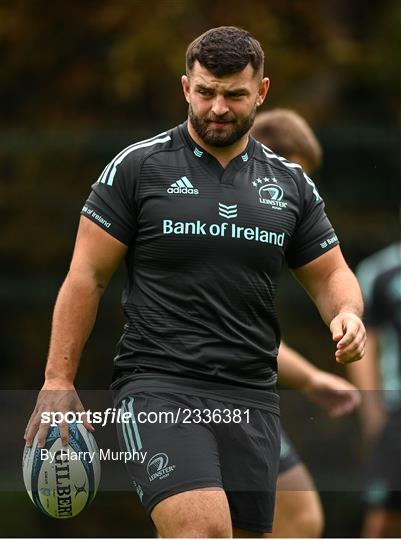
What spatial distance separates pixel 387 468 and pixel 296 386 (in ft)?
7.92

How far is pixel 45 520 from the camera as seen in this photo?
10.4m

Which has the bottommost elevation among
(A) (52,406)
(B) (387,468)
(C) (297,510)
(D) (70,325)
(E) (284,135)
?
(C) (297,510)

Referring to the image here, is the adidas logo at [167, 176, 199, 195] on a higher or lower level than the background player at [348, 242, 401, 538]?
higher

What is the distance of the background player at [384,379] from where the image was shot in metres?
8.56

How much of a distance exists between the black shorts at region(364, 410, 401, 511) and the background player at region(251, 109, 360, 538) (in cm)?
191

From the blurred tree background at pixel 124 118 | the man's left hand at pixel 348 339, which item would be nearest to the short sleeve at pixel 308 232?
the man's left hand at pixel 348 339

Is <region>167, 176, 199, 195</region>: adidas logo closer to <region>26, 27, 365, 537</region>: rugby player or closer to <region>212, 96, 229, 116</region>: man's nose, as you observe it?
<region>26, 27, 365, 537</region>: rugby player

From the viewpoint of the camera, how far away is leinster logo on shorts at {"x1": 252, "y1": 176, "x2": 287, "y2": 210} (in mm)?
5273

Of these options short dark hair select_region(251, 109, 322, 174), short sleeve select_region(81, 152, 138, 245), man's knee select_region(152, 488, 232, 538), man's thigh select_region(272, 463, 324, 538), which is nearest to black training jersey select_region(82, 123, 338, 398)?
short sleeve select_region(81, 152, 138, 245)

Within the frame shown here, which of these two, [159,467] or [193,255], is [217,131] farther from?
[159,467]

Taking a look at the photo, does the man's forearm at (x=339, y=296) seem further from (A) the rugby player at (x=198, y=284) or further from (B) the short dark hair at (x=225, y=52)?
(B) the short dark hair at (x=225, y=52)

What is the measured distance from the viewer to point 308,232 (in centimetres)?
543

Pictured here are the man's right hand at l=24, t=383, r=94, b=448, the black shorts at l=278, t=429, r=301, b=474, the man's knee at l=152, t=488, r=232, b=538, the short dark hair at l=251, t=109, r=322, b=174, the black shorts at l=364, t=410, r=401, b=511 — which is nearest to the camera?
the man's knee at l=152, t=488, r=232, b=538

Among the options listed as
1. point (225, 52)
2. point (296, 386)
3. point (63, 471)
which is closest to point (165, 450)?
point (63, 471)
